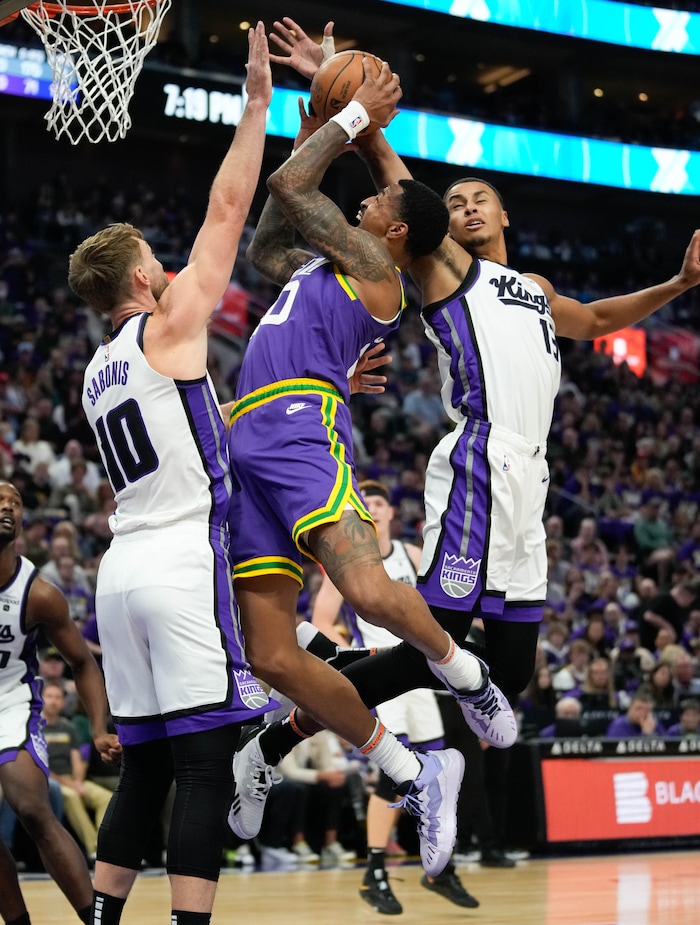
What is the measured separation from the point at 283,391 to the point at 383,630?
373cm

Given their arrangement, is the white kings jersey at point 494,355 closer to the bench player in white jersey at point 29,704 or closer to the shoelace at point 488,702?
the shoelace at point 488,702

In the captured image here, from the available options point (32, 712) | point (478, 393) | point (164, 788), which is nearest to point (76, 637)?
point (32, 712)

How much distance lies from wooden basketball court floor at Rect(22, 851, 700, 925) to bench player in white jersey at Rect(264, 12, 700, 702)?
2368 millimetres

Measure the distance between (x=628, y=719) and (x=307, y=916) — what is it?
16.6 feet

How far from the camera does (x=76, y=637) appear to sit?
5828 mm

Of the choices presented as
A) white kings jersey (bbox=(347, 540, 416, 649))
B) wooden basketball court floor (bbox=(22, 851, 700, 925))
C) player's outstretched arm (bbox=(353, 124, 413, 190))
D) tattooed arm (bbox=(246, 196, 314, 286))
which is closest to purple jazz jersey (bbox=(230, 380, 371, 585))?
tattooed arm (bbox=(246, 196, 314, 286))

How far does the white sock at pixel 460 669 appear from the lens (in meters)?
4.78

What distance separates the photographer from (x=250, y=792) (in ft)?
17.1

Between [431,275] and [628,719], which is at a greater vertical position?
[431,275]

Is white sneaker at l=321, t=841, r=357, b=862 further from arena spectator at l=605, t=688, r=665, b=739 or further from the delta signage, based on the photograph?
arena spectator at l=605, t=688, r=665, b=739

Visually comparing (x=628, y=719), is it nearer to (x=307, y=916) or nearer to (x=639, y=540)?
(x=307, y=916)

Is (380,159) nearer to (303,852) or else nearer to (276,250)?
(276,250)

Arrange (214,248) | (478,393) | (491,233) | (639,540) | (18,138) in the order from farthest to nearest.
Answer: (18,138)
(639,540)
(491,233)
(478,393)
(214,248)

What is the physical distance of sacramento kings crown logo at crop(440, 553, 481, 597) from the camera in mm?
5176
